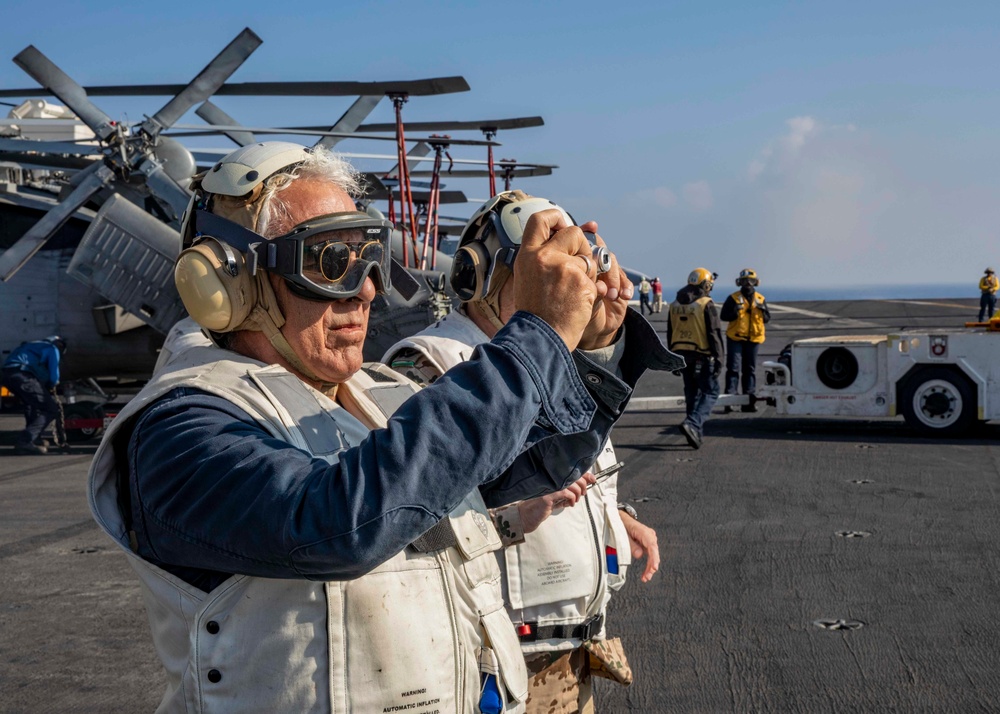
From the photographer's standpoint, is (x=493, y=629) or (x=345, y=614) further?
(x=493, y=629)

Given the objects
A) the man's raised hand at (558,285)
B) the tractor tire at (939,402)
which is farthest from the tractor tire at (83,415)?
the man's raised hand at (558,285)

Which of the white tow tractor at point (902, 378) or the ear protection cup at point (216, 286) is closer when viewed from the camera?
the ear protection cup at point (216, 286)

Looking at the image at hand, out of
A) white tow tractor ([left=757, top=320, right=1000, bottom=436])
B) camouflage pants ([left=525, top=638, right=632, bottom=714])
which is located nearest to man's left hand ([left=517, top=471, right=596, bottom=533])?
camouflage pants ([left=525, top=638, right=632, bottom=714])

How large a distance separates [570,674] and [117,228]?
31.7 ft

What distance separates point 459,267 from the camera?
313cm

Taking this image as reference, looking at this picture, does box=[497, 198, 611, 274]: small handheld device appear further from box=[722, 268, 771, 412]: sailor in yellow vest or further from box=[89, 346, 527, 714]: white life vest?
box=[722, 268, 771, 412]: sailor in yellow vest

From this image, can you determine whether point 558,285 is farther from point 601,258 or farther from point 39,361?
point 39,361

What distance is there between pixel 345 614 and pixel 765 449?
991 centimetres

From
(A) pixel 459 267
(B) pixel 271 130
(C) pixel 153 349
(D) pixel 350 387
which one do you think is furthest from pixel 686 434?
(D) pixel 350 387

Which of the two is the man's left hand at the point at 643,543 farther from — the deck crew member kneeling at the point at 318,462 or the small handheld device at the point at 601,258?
the small handheld device at the point at 601,258

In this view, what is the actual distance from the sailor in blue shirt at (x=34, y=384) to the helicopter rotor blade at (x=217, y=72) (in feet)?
10.7

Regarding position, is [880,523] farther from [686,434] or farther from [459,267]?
[459,267]

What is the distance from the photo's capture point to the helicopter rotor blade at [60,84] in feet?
40.2

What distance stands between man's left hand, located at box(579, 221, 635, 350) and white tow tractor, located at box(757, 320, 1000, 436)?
10.2 meters
